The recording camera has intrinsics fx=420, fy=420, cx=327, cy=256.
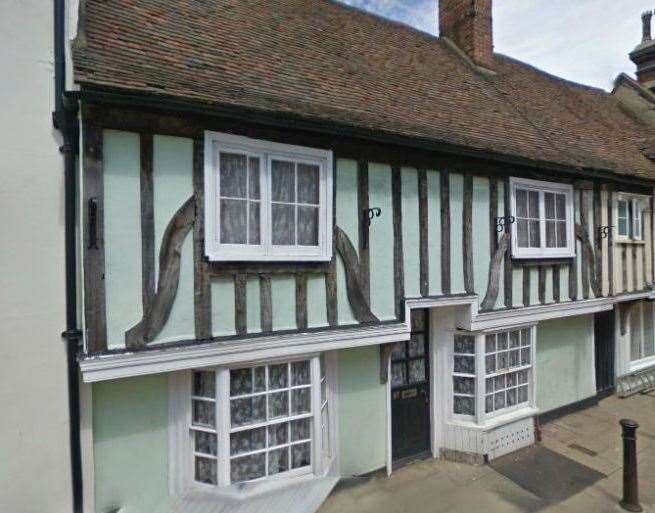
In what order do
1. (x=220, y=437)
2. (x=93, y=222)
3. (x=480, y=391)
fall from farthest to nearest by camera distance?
(x=480, y=391)
(x=220, y=437)
(x=93, y=222)

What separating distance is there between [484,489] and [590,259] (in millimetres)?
4689

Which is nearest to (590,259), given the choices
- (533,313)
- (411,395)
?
(533,313)

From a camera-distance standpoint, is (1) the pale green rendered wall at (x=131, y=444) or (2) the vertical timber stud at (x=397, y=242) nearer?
(1) the pale green rendered wall at (x=131, y=444)

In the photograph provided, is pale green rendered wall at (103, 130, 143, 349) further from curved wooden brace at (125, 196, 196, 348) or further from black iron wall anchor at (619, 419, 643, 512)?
black iron wall anchor at (619, 419, 643, 512)

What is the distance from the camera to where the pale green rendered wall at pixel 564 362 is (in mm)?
7871

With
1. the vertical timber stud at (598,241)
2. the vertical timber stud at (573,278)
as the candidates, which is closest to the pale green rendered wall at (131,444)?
the vertical timber stud at (573,278)

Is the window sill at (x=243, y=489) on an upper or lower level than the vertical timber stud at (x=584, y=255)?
lower

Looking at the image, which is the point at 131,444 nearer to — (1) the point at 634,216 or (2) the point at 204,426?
(2) the point at 204,426

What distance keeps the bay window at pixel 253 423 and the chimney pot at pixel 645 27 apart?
48.3 feet

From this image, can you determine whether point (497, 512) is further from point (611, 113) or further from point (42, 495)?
point (611, 113)

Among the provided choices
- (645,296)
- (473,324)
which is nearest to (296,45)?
(473,324)

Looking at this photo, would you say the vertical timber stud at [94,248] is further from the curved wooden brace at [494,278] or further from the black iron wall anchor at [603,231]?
the black iron wall anchor at [603,231]

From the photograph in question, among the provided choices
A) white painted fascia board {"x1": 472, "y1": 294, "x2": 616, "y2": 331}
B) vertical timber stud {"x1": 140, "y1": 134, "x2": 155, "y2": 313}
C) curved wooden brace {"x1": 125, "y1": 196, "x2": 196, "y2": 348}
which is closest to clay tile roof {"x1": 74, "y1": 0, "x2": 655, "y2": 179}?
vertical timber stud {"x1": 140, "y1": 134, "x2": 155, "y2": 313}

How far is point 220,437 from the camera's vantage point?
14.5ft
